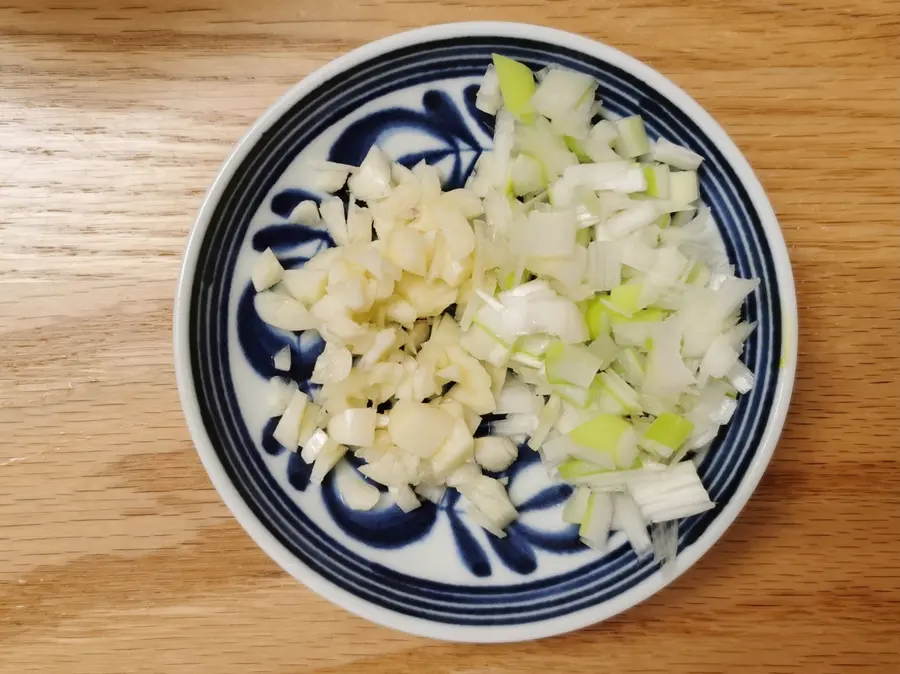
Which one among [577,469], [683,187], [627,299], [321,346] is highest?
[683,187]

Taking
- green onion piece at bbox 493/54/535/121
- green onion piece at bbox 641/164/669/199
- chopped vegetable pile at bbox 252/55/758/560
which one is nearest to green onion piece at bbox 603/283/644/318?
chopped vegetable pile at bbox 252/55/758/560

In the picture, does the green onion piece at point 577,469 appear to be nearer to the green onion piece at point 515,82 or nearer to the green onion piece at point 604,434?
the green onion piece at point 604,434

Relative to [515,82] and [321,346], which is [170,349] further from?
[515,82]

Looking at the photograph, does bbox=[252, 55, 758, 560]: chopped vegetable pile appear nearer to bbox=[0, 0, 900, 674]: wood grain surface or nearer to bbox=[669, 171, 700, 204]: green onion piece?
bbox=[669, 171, 700, 204]: green onion piece

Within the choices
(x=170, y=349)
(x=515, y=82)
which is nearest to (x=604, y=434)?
(x=515, y=82)

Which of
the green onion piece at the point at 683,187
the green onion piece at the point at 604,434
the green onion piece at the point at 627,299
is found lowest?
the green onion piece at the point at 604,434

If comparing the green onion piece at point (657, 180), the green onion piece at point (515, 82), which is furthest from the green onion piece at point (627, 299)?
the green onion piece at point (515, 82)

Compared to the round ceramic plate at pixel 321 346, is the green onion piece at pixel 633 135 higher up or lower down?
higher up
